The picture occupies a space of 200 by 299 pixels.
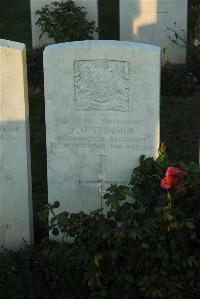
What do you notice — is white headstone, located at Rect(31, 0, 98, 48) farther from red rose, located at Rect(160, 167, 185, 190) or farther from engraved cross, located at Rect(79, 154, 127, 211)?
red rose, located at Rect(160, 167, 185, 190)

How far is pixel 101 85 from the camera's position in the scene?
5.12m

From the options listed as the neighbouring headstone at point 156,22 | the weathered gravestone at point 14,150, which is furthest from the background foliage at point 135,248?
the neighbouring headstone at point 156,22

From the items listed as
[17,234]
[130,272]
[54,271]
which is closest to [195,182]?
[130,272]

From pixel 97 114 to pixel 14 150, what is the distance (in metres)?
0.74

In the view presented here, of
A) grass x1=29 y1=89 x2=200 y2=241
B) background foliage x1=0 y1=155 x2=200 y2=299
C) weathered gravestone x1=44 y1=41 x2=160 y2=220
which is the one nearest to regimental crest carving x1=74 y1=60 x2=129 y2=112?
weathered gravestone x1=44 y1=41 x2=160 y2=220

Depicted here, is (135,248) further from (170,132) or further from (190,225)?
(170,132)

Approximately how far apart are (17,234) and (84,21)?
5126 millimetres

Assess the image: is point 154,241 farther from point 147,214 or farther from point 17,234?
point 17,234

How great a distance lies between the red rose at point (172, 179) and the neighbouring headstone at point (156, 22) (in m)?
5.77

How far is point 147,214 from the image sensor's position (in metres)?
4.85

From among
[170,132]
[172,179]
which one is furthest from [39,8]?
[172,179]

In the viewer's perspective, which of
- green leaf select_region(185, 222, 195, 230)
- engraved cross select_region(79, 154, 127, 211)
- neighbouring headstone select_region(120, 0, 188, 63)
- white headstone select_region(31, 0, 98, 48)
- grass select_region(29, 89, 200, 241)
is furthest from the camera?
white headstone select_region(31, 0, 98, 48)

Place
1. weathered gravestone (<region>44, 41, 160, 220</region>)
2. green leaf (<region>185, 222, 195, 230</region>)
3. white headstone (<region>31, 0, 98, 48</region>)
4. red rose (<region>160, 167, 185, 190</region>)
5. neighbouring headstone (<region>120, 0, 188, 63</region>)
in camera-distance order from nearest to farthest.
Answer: green leaf (<region>185, 222, 195, 230</region>) → red rose (<region>160, 167, 185, 190</region>) → weathered gravestone (<region>44, 41, 160, 220</region>) → neighbouring headstone (<region>120, 0, 188, 63</region>) → white headstone (<region>31, 0, 98, 48</region>)

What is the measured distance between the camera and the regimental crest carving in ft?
16.6
